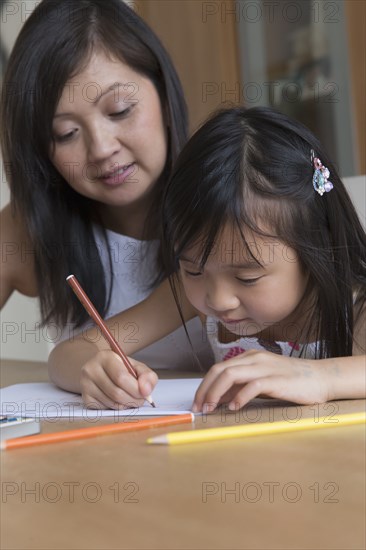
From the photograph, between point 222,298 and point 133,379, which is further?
point 222,298

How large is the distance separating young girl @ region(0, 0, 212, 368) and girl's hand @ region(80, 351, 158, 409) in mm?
329

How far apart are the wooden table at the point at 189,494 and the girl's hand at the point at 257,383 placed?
99 millimetres

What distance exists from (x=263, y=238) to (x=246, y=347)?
11.7 inches

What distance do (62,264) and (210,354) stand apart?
0.98ft

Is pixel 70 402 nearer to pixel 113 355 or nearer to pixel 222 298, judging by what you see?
pixel 113 355

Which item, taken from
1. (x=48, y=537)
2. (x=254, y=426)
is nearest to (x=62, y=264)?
(x=254, y=426)

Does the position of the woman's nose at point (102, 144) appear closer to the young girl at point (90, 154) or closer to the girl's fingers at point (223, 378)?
the young girl at point (90, 154)

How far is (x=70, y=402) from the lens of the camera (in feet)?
3.04

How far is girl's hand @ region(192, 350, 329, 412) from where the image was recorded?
75cm

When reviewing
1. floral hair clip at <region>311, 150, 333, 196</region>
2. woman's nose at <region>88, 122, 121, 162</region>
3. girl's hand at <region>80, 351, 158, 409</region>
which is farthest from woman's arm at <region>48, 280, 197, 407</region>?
floral hair clip at <region>311, 150, 333, 196</region>

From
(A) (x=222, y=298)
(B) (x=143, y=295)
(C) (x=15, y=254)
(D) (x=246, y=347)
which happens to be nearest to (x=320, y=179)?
(A) (x=222, y=298)

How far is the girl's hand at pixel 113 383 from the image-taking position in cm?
83

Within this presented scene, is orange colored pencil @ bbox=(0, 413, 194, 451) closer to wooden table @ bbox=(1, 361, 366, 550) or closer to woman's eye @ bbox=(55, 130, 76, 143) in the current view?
wooden table @ bbox=(1, 361, 366, 550)

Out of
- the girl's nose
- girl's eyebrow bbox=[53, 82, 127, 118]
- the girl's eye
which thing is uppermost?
girl's eyebrow bbox=[53, 82, 127, 118]
